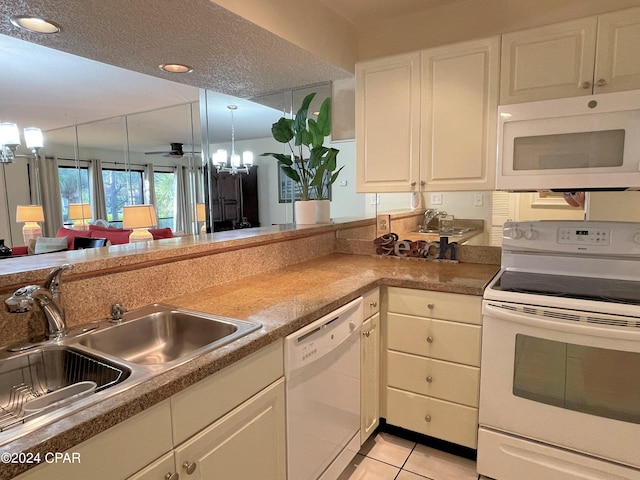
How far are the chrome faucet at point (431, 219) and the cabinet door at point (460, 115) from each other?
24cm

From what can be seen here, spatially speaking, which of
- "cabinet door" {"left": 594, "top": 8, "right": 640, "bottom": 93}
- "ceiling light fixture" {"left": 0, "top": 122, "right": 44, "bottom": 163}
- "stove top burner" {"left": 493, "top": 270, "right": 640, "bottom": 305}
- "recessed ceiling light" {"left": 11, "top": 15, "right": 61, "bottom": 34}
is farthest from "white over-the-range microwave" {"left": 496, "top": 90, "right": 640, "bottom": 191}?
"ceiling light fixture" {"left": 0, "top": 122, "right": 44, "bottom": 163}

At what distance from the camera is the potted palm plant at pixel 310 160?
2371 mm

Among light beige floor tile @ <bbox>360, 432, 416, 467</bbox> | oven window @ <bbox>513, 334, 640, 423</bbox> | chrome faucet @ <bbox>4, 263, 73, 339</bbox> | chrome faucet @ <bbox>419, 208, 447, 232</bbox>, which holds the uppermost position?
chrome faucet @ <bbox>419, 208, 447, 232</bbox>

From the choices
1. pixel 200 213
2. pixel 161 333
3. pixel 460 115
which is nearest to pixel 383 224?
pixel 460 115

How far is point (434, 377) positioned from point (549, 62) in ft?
5.21

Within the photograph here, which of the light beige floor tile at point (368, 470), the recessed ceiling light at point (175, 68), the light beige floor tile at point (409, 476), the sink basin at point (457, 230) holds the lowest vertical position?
the light beige floor tile at point (368, 470)

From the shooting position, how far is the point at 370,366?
1842 millimetres

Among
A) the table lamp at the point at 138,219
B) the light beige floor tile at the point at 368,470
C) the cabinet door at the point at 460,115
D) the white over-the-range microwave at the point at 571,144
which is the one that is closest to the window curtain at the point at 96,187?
the table lamp at the point at 138,219

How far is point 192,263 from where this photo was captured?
1.64 meters

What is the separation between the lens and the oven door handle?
1339 millimetres

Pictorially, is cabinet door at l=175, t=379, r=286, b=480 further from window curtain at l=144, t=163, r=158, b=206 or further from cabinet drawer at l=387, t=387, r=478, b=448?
window curtain at l=144, t=163, r=158, b=206

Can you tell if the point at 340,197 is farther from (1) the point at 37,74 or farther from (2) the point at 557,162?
(1) the point at 37,74

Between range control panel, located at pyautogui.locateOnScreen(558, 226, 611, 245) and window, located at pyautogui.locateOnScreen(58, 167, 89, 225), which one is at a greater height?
window, located at pyautogui.locateOnScreen(58, 167, 89, 225)

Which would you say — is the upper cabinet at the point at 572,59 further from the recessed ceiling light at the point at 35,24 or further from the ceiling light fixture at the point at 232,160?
the ceiling light fixture at the point at 232,160
